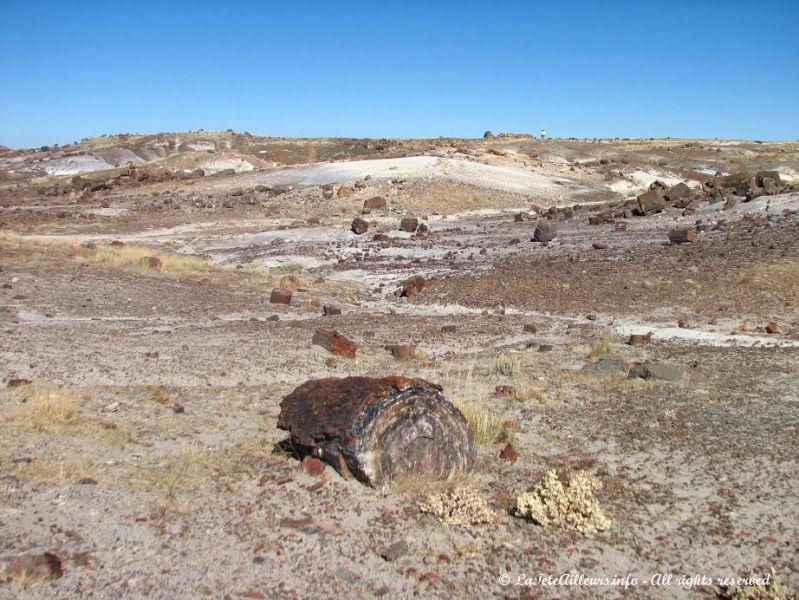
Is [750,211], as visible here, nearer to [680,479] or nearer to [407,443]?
[680,479]

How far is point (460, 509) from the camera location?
5371 mm

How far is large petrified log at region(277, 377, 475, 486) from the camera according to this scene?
582 centimetres

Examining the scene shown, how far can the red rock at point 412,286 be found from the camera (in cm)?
1591

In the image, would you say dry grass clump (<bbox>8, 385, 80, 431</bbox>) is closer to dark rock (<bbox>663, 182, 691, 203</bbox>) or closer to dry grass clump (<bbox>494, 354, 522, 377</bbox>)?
dry grass clump (<bbox>494, 354, 522, 377</bbox>)

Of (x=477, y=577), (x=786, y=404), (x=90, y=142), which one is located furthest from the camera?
(x=90, y=142)

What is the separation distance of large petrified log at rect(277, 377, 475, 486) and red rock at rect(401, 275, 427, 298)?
9.53 m

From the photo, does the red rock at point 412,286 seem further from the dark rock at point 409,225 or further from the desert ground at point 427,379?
the dark rock at point 409,225

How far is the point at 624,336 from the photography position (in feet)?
38.4

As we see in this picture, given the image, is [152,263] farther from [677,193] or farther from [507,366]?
[677,193]

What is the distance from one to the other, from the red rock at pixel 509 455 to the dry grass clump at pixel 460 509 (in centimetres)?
111

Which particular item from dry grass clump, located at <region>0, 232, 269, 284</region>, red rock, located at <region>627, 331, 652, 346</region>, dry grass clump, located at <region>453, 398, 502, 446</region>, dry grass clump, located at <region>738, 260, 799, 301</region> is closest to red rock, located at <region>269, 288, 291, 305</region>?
dry grass clump, located at <region>0, 232, 269, 284</region>

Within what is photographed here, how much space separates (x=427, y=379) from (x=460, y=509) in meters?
4.05


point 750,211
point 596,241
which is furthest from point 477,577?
point 750,211

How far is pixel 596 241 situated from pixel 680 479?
14610mm
